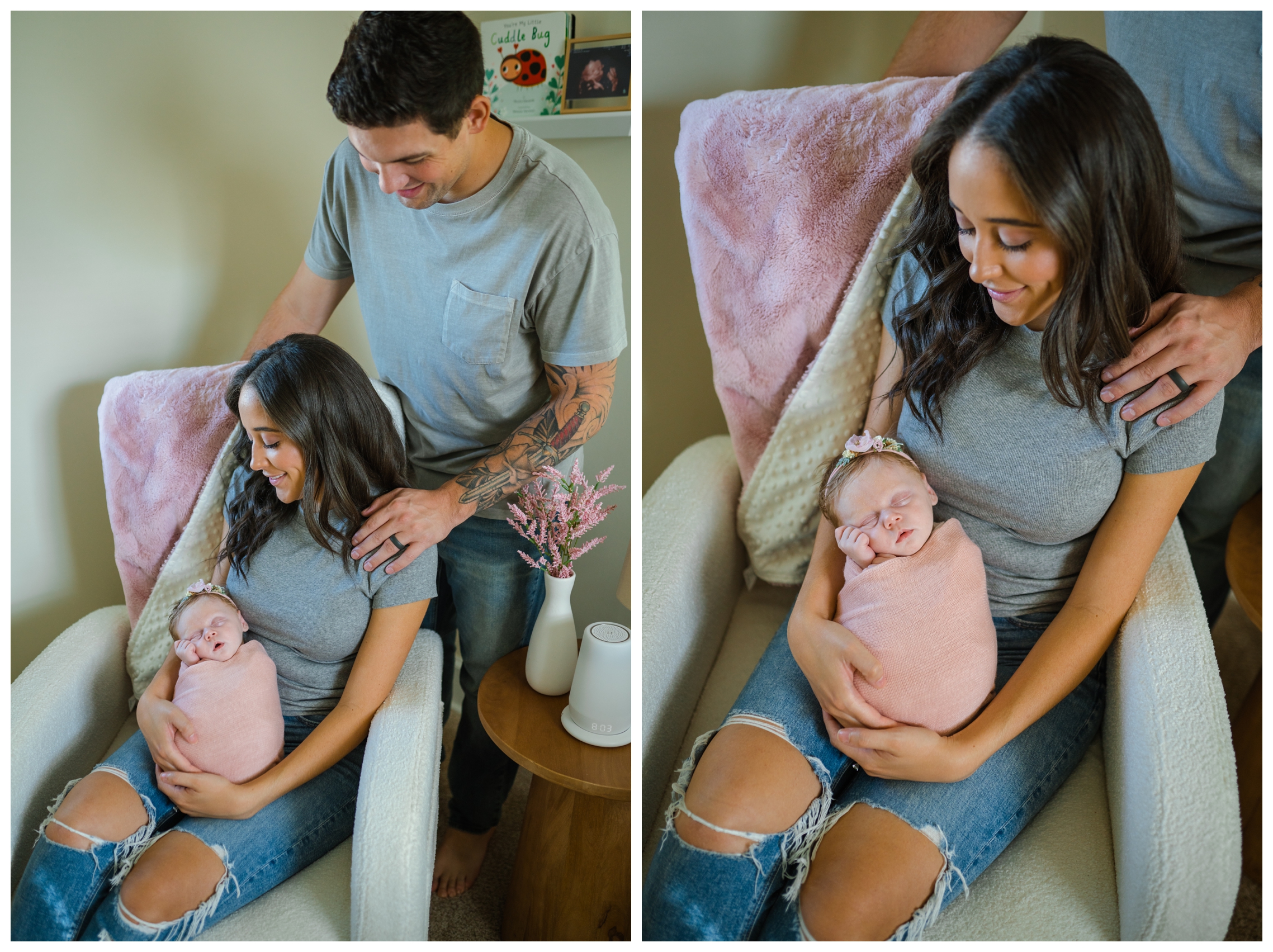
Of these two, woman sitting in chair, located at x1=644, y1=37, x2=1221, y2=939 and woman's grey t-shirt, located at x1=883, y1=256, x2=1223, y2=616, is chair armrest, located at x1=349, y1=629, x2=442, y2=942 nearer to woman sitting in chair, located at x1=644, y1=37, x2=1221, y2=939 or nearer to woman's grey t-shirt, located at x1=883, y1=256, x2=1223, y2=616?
woman sitting in chair, located at x1=644, y1=37, x2=1221, y2=939

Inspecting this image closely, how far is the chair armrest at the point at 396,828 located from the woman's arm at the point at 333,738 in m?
0.04

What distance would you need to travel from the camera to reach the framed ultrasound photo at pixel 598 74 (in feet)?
3.32

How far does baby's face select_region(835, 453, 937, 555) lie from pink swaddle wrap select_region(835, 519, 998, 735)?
0.02 m

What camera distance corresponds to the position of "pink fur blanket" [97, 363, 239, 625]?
A: 43.3 inches

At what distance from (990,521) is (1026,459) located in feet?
0.34


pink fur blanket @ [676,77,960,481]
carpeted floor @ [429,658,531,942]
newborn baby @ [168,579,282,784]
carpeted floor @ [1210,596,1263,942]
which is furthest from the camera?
carpeted floor @ [1210,596,1263,942]

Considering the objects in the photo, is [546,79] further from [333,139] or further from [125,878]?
[125,878]

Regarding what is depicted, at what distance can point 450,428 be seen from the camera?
114 cm

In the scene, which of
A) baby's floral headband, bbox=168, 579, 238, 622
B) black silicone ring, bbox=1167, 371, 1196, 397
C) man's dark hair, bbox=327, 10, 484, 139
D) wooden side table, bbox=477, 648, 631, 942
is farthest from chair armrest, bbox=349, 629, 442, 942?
black silicone ring, bbox=1167, 371, 1196, 397

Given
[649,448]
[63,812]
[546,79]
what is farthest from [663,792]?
[546,79]

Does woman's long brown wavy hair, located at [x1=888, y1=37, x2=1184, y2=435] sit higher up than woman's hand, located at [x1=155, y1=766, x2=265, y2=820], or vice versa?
woman's long brown wavy hair, located at [x1=888, y1=37, x2=1184, y2=435]

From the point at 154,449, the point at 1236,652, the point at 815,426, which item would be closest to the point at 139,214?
the point at 154,449

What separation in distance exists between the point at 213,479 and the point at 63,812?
0.46m

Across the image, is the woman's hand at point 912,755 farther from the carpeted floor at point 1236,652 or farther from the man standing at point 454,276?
the carpeted floor at point 1236,652
